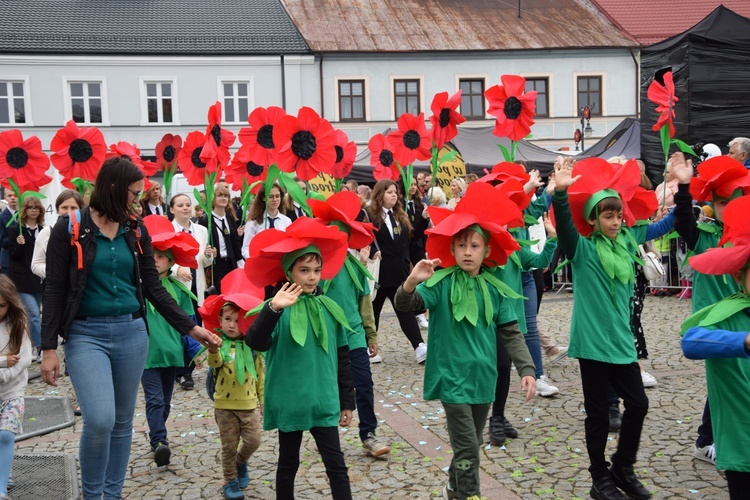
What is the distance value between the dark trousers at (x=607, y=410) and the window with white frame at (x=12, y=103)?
28964 millimetres

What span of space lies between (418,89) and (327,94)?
331 cm

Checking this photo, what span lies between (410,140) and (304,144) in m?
2.85

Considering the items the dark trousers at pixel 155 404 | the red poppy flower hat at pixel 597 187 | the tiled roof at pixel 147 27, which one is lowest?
the dark trousers at pixel 155 404

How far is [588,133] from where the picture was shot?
103 feet

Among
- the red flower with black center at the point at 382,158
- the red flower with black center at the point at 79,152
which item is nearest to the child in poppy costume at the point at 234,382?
the red flower with black center at the point at 79,152

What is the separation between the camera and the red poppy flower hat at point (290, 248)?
4.16 meters

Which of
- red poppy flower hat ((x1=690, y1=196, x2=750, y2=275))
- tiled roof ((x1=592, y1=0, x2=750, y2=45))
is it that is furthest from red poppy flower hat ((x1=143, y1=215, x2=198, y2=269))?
tiled roof ((x1=592, y1=0, x2=750, y2=45))

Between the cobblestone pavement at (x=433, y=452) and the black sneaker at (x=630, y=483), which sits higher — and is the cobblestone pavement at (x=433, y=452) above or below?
below

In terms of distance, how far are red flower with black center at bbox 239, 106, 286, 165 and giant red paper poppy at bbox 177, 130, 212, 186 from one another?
138cm

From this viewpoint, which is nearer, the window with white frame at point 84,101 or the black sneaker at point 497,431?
the black sneaker at point 497,431

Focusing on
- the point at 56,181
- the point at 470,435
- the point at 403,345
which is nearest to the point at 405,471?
the point at 470,435

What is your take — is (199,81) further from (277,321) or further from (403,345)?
(277,321)

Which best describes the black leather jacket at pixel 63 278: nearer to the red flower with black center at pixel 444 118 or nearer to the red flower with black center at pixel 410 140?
the red flower with black center at pixel 444 118

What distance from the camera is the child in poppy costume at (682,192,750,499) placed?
11.1 feet
